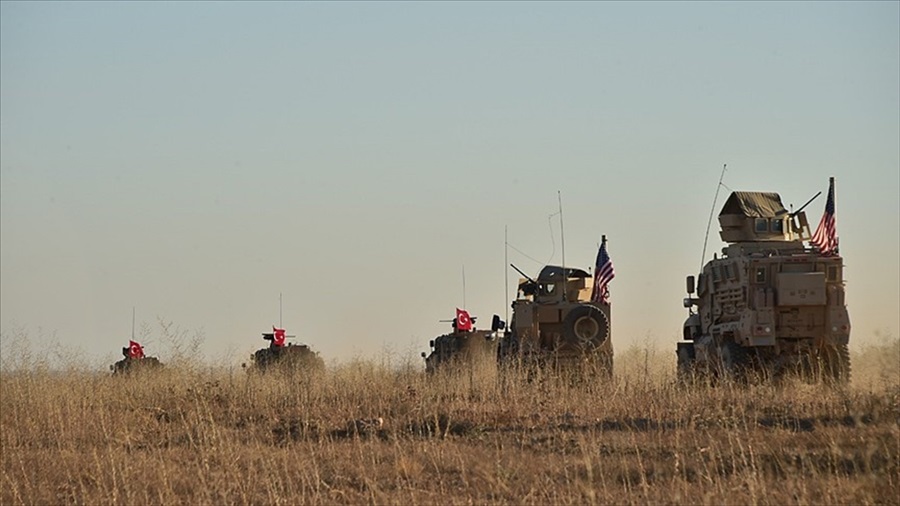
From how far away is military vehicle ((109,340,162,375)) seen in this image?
2727cm

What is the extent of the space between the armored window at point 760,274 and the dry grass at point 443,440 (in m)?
2.22

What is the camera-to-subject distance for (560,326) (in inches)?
1093

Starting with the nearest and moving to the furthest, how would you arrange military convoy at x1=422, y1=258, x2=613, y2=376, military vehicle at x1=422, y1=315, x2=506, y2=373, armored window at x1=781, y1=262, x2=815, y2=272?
armored window at x1=781, y1=262, x2=815, y2=272, military convoy at x1=422, y1=258, x2=613, y2=376, military vehicle at x1=422, y1=315, x2=506, y2=373

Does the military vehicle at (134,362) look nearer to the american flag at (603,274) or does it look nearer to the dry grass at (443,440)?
the dry grass at (443,440)

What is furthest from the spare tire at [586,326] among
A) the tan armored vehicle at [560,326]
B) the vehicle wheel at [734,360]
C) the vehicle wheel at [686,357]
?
the vehicle wheel at [734,360]

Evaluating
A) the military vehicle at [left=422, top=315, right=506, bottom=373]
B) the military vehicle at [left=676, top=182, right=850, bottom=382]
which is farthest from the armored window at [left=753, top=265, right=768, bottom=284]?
the military vehicle at [left=422, top=315, right=506, bottom=373]

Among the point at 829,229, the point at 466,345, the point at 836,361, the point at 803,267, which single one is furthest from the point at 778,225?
the point at 466,345

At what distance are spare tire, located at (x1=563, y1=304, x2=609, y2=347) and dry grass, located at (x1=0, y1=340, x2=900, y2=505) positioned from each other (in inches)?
84.6

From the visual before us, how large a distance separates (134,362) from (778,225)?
15063mm

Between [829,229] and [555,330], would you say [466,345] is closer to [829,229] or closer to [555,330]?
[555,330]

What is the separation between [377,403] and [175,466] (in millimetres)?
6128

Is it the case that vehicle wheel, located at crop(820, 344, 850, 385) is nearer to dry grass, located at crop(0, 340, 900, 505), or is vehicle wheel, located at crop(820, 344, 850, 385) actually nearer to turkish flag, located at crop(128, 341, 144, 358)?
dry grass, located at crop(0, 340, 900, 505)

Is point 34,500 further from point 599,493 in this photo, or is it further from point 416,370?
point 416,370

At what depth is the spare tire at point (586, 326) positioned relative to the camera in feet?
87.7
